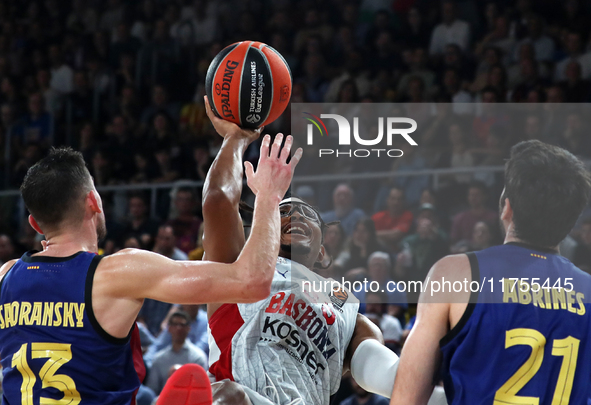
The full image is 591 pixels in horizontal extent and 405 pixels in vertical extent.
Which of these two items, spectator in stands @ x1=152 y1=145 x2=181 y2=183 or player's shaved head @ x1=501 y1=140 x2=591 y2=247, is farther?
spectator in stands @ x1=152 y1=145 x2=181 y2=183

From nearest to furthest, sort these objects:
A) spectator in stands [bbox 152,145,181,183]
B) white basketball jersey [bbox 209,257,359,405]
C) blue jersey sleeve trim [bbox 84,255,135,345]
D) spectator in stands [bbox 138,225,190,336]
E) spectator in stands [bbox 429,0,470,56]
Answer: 1. blue jersey sleeve trim [bbox 84,255,135,345]
2. white basketball jersey [bbox 209,257,359,405]
3. spectator in stands [bbox 138,225,190,336]
4. spectator in stands [bbox 429,0,470,56]
5. spectator in stands [bbox 152,145,181,183]

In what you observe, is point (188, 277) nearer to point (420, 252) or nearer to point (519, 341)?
point (519, 341)

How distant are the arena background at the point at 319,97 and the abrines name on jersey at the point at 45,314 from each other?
417 cm

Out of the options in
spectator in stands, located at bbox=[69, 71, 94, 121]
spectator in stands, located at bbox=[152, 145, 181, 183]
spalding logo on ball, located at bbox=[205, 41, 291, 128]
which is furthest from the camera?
spectator in stands, located at bbox=[69, 71, 94, 121]

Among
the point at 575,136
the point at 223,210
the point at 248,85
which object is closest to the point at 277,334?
the point at 223,210

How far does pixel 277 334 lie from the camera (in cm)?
335

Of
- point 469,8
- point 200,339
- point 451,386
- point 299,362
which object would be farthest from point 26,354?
point 469,8

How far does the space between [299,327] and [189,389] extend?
68 centimetres

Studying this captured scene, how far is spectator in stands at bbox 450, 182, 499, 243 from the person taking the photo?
24.4 feet

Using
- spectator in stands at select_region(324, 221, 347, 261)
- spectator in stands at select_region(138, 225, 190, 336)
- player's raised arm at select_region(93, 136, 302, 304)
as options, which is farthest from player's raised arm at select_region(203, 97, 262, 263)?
spectator in stands at select_region(138, 225, 190, 336)

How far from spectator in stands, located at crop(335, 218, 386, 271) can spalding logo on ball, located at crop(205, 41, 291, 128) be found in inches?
160

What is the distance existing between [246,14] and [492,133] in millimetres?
4932

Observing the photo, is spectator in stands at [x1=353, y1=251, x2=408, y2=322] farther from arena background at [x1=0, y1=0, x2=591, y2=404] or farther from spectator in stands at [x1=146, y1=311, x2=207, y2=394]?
spectator in stands at [x1=146, y1=311, x2=207, y2=394]

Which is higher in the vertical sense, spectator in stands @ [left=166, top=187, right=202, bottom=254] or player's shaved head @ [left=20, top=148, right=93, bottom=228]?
player's shaved head @ [left=20, top=148, right=93, bottom=228]
